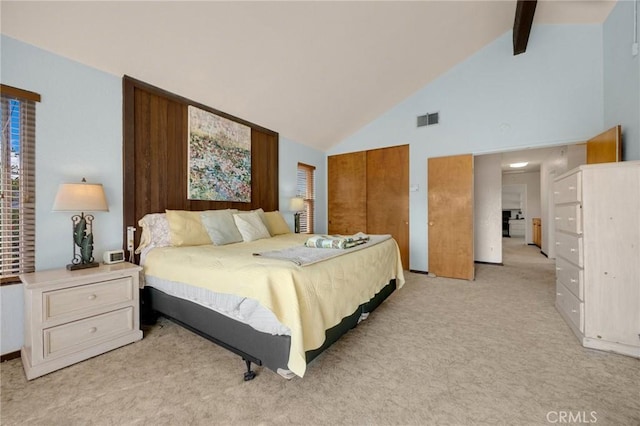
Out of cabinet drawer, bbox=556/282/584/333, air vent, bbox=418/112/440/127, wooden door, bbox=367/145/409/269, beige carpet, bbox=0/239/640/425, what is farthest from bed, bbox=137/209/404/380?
air vent, bbox=418/112/440/127

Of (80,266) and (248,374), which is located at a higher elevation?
(80,266)

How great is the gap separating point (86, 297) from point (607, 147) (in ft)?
17.7

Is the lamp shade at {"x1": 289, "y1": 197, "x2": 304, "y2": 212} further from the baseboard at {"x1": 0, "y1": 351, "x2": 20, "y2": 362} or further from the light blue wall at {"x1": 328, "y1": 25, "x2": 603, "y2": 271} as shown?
the baseboard at {"x1": 0, "y1": 351, "x2": 20, "y2": 362}

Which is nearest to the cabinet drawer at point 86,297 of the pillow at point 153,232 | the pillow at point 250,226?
the pillow at point 153,232

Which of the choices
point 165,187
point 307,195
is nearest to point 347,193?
point 307,195

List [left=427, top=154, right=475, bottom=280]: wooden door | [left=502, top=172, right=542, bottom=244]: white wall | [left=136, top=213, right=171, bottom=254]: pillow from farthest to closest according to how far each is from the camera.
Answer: [left=502, top=172, right=542, bottom=244]: white wall
[left=427, top=154, right=475, bottom=280]: wooden door
[left=136, top=213, right=171, bottom=254]: pillow

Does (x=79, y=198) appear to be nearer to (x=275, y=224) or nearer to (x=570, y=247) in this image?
(x=275, y=224)

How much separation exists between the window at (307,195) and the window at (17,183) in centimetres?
385

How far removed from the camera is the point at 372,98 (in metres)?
4.62

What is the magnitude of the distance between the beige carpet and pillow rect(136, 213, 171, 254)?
853 millimetres

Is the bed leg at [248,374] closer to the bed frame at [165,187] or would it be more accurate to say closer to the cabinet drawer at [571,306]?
the bed frame at [165,187]

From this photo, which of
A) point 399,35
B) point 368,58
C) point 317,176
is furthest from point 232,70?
point 317,176

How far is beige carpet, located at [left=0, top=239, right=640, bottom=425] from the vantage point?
141 cm

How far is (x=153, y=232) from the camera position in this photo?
8.88 feet
